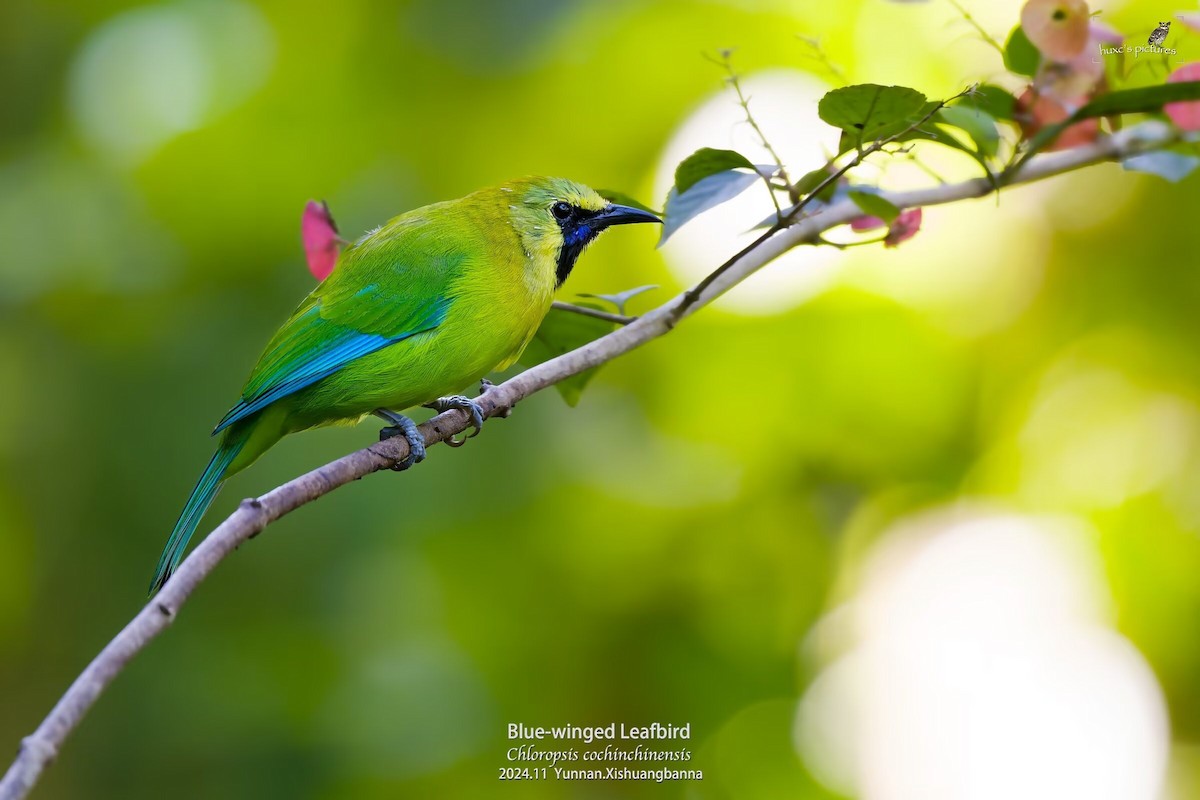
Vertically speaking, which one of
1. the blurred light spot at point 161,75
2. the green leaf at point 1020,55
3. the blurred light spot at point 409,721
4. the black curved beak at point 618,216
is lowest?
the blurred light spot at point 409,721

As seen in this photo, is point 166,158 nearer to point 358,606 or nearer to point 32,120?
point 32,120

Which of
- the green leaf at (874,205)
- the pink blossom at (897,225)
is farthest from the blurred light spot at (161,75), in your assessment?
the green leaf at (874,205)

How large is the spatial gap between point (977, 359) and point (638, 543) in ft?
6.29

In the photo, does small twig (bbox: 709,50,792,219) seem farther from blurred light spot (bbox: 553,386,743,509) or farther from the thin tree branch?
blurred light spot (bbox: 553,386,743,509)

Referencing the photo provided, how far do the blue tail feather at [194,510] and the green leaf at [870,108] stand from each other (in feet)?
5.82

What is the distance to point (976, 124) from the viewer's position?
2191mm

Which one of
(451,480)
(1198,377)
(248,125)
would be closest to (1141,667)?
(1198,377)

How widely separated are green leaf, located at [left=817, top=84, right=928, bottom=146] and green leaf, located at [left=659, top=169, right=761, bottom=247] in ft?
0.75

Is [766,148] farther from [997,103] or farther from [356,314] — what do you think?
[356,314]

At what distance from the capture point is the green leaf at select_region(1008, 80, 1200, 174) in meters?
2.00

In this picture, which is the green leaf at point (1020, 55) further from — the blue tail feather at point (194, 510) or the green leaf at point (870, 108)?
the blue tail feather at point (194, 510)

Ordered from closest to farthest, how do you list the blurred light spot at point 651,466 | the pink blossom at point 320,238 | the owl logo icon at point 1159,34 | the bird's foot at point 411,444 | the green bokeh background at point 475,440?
the owl logo icon at point 1159,34 → the bird's foot at point 411,444 → the pink blossom at point 320,238 → the green bokeh background at point 475,440 → the blurred light spot at point 651,466

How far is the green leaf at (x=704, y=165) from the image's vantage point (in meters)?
2.27

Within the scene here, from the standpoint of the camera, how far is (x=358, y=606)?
4758 mm
